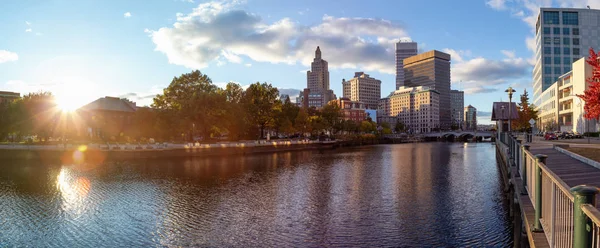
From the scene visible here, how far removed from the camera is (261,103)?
3684 inches

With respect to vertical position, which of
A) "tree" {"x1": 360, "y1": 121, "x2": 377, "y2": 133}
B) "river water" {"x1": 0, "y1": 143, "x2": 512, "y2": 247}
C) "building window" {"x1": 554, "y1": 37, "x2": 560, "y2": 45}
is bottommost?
"river water" {"x1": 0, "y1": 143, "x2": 512, "y2": 247}

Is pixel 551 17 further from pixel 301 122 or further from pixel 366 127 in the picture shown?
→ pixel 301 122

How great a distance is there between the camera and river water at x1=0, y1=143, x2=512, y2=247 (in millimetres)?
15719

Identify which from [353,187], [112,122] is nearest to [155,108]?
[112,122]

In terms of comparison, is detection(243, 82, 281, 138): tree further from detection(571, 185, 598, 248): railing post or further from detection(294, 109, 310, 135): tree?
detection(571, 185, 598, 248): railing post

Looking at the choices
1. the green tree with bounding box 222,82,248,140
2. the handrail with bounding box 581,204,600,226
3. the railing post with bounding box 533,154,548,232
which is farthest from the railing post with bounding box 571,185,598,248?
the green tree with bounding box 222,82,248,140

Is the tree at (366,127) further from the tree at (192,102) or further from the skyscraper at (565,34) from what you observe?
the tree at (192,102)

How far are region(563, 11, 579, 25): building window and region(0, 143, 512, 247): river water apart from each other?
372 ft

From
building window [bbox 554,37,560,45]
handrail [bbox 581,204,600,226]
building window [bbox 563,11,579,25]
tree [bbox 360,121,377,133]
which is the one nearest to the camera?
handrail [bbox 581,204,600,226]

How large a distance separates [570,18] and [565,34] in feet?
18.0

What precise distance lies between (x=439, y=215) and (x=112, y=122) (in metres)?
99.4

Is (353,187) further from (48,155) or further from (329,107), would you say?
(329,107)

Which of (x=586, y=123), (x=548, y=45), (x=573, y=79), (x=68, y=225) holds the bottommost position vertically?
(x=68, y=225)

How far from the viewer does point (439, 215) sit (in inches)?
747
